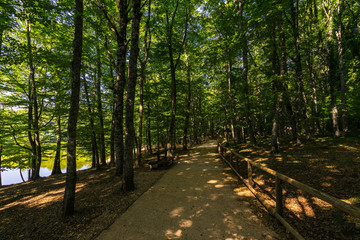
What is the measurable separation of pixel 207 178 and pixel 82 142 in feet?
39.5

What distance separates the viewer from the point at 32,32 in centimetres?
1210

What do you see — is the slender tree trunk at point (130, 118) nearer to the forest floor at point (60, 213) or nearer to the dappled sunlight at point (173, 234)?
the forest floor at point (60, 213)

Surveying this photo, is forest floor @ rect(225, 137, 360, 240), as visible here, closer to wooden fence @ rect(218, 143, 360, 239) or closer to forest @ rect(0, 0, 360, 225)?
wooden fence @ rect(218, 143, 360, 239)

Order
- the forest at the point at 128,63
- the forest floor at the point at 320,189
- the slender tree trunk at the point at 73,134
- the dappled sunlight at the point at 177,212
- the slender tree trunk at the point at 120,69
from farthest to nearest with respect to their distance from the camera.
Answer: the slender tree trunk at the point at 120,69, the forest at the point at 128,63, the slender tree trunk at the point at 73,134, the dappled sunlight at the point at 177,212, the forest floor at the point at 320,189

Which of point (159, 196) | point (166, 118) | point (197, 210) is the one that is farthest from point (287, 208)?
point (166, 118)

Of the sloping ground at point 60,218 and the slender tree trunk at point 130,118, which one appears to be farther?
the slender tree trunk at point 130,118

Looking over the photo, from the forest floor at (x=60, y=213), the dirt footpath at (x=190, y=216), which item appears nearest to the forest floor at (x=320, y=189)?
the dirt footpath at (x=190, y=216)

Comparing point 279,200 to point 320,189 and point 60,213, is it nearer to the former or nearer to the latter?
point 320,189

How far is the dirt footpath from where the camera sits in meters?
3.20

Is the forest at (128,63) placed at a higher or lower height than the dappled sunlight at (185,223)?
higher

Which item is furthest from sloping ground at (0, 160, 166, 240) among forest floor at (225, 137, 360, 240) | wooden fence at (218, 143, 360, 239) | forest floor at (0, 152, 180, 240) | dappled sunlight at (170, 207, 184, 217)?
forest floor at (225, 137, 360, 240)

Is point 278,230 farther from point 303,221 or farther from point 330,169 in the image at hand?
point 330,169

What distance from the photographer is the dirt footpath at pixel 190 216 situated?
3.20 metres

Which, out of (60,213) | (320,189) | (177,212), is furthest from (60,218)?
(320,189)
